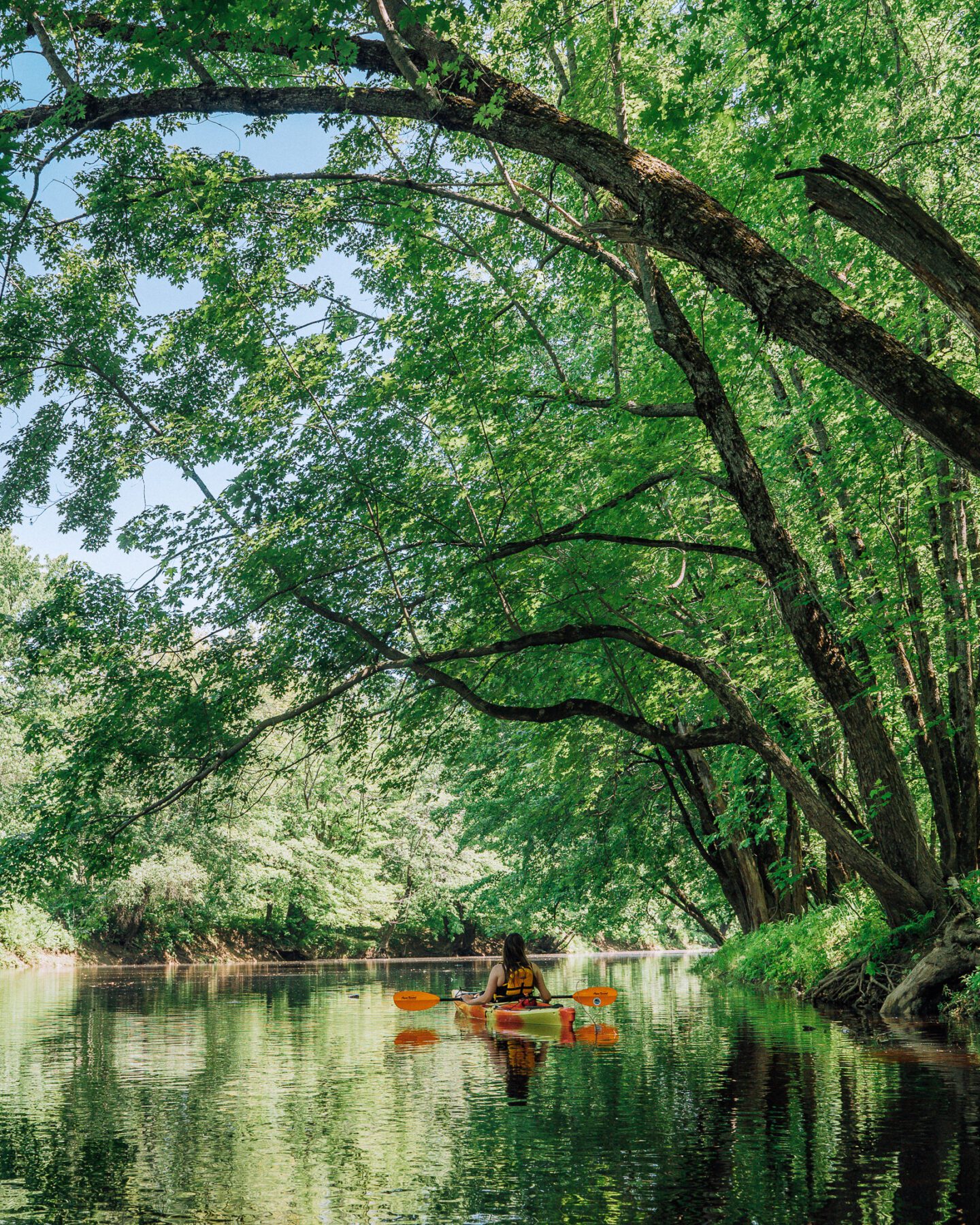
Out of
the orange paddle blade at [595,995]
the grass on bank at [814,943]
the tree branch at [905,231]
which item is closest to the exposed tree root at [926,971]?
the grass on bank at [814,943]

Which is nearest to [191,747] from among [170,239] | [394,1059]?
[394,1059]

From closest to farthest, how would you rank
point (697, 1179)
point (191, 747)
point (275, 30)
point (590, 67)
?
1. point (697, 1179)
2. point (275, 30)
3. point (590, 67)
4. point (191, 747)

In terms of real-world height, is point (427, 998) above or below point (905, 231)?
below

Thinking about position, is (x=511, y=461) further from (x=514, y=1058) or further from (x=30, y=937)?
(x=30, y=937)

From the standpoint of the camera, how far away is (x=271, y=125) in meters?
10.4

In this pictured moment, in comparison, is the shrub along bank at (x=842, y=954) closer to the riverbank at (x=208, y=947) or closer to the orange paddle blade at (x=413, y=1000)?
the orange paddle blade at (x=413, y=1000)

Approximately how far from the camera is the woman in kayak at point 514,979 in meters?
12.9

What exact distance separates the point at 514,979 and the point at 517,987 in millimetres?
94

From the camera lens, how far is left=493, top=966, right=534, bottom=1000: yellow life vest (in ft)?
42.3

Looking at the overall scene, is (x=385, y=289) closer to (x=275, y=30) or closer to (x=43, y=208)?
(x=43, y=208)

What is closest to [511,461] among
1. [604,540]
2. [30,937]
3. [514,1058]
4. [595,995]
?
[604,540]

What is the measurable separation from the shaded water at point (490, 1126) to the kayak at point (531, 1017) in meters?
0.34

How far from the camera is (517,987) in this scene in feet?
42.7

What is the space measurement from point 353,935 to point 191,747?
3522 centimetres
